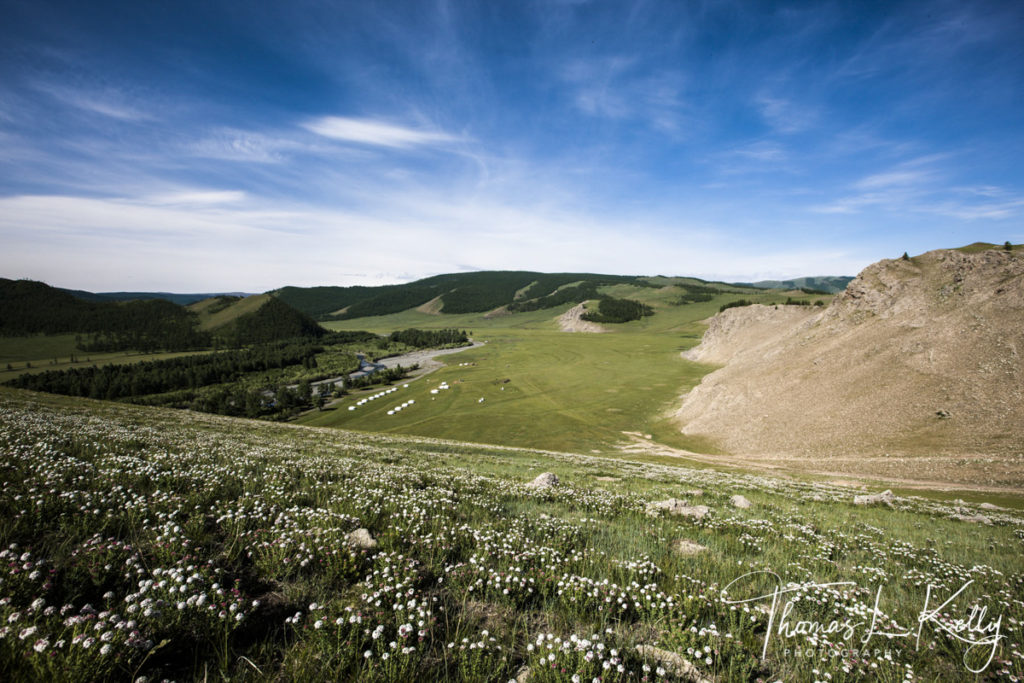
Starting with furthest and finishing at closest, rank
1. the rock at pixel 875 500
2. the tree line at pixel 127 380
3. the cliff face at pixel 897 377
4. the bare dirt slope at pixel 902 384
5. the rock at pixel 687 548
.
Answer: the tree line at pixel 127 380 → the cliff face at pixel 897 377 → the bare dirt slope at pixel 902 384 → the rock at pixel 875 500 → the rock at pixel 687 548

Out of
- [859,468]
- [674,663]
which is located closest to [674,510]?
[674,663]

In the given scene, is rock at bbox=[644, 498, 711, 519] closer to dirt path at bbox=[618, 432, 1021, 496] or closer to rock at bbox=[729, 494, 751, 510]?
rock at bbox=[729, 494, 751, 510]

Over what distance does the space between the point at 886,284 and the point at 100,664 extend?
105m

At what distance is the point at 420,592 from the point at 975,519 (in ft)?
91.5

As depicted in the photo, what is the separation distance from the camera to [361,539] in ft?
23.8

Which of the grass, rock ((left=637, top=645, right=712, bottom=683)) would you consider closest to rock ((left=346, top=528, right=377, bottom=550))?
rock ((left=637, top=645, right=712, bottom=683))

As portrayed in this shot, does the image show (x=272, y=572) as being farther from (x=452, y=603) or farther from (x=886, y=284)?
(x=886, y=284)

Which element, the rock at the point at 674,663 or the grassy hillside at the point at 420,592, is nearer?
the grassy hillside at the point at 420,592

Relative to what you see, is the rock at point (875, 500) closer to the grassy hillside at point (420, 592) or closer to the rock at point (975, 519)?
the rock at point (975, 519)

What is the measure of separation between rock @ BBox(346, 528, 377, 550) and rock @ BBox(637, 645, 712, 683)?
16.0ft

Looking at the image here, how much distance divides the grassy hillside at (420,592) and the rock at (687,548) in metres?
0.08

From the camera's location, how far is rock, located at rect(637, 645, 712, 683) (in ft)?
15.3

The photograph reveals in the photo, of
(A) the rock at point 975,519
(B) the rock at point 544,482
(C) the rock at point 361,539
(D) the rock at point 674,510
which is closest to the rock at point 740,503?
(D) the rock at point 674,510

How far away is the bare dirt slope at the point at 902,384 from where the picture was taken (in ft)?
130
